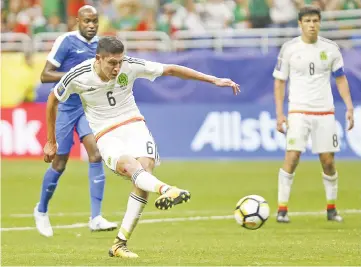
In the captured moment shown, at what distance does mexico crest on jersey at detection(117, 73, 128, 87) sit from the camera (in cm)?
1075

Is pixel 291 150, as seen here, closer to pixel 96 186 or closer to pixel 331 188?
pixel 331 188

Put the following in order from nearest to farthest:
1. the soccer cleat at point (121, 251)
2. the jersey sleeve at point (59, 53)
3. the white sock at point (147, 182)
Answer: the white sock at point (147, 182) → the soccer cleat at point (121, 251) → the jersey sleeve at point (59, 53)

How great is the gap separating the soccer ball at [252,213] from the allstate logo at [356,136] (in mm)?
11611

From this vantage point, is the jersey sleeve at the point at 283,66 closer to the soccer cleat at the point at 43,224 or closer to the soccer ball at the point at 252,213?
the soccer cleat at the point at 43,224

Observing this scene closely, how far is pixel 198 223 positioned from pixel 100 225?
1.49 metres

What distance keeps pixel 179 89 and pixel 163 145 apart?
1.24 metres

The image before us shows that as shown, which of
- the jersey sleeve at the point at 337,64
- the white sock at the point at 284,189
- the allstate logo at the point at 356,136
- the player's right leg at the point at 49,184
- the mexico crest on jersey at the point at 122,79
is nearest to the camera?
the mexico crest on jersey at the point at 122,79

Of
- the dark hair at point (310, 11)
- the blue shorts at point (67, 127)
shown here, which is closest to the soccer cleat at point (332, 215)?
the dark hair at point (310, 11)

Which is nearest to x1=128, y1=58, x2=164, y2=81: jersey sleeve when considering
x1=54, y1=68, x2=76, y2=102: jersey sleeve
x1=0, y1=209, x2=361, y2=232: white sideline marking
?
x1=54, y1=68, x2=76, y2=102: jersey sleeve

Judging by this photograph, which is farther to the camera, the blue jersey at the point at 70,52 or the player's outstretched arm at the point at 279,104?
the player's outstretched arm at the point at 279,104

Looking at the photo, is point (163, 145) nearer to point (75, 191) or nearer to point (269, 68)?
point (269, 68)

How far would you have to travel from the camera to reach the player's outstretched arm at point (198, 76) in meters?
10.6

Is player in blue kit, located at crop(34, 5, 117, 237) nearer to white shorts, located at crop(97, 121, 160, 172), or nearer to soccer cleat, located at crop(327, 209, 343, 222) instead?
white shorts, located at crop(97, 121, 160, 172)

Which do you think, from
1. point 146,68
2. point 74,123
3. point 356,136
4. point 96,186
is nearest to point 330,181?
point 96,186
